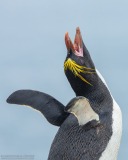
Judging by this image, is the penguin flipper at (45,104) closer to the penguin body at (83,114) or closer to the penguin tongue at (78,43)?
the penguin body at (83,114)

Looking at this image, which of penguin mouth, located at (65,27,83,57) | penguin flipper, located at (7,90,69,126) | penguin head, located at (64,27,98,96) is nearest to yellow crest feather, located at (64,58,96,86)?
penguin head, located at (64,27,98,96)

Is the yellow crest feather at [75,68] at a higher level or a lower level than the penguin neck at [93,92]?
higher

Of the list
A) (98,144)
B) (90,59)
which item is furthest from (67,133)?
(90,59)

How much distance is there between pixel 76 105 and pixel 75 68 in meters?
0.65

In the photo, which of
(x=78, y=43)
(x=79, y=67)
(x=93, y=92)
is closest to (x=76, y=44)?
(x=78, y=43)

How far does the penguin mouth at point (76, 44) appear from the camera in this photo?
27.9ft

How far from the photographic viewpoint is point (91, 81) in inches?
336

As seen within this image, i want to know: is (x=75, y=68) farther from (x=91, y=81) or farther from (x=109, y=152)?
(x=109, y=152)

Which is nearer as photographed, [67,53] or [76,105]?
[76,105]

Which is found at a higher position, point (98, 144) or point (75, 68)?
point (75, 68)

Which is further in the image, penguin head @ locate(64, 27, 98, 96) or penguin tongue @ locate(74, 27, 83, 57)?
penguin tongue @ locate(74, 27, 83, 57)

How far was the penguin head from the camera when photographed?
8.42 metres

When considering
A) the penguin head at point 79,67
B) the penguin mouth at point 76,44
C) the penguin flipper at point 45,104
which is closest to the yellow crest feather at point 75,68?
the penguin head at point 79,67

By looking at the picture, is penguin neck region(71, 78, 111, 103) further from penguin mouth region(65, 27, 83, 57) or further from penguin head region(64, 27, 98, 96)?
penguin mouth region(65, 27, 83, 57)
